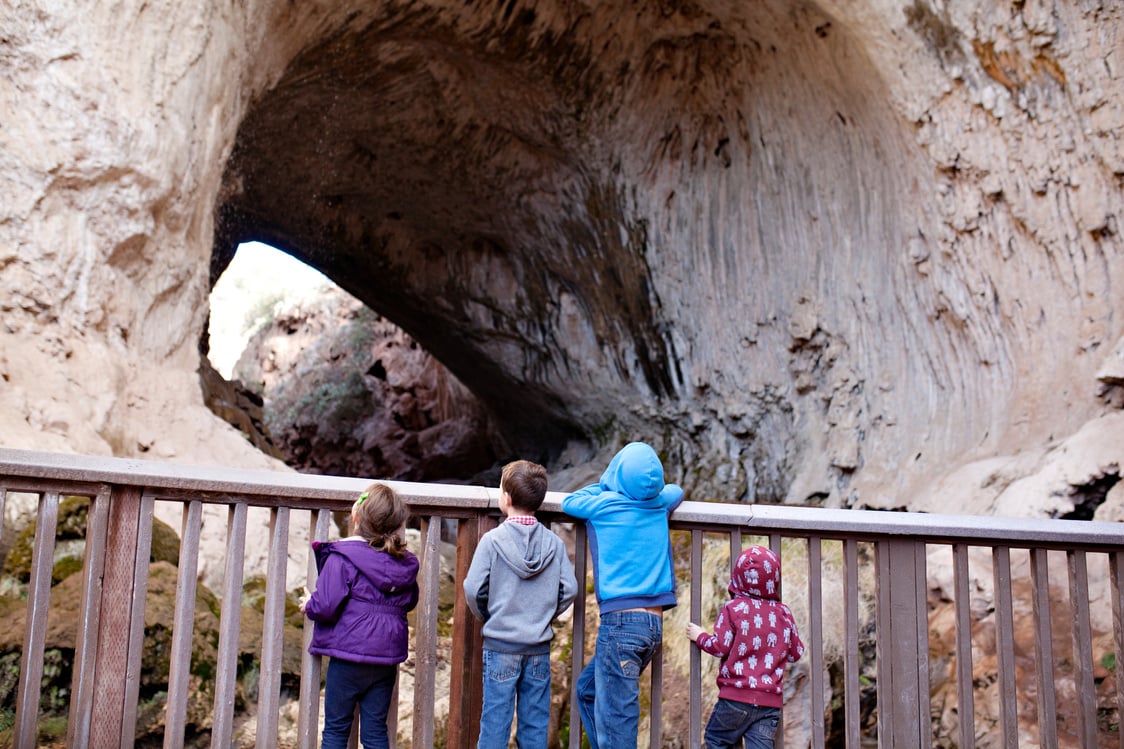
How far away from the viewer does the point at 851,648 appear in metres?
2.78

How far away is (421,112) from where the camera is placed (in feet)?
A: 34.3

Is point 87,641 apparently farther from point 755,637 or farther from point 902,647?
point 902,647

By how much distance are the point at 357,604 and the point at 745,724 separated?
1230mm

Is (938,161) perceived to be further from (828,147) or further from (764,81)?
(764,81)

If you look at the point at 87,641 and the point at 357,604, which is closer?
the point at 87,641

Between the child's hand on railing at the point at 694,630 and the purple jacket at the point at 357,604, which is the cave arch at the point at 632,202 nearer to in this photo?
the child's hand on railing at the point at 694,630

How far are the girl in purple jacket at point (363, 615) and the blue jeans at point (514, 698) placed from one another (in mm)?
273

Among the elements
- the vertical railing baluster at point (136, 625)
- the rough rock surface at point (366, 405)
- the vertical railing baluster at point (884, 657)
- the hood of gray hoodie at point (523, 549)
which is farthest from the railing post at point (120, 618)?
the rough rock surface at point (366, 405)

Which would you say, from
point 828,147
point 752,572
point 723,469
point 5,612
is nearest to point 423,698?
point 752,572

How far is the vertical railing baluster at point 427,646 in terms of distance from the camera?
2.67 metres

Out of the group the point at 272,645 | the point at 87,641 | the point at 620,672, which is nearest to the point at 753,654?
the point at 620,672

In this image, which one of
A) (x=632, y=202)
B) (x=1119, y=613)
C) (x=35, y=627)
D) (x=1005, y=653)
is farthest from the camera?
(x=632, y=202)

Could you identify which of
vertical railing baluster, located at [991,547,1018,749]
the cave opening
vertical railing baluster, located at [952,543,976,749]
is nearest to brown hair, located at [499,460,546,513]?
vertical railing baluster, located at [952,543,976,749]

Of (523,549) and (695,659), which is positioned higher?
(523,549)
